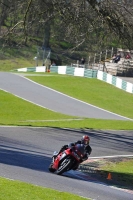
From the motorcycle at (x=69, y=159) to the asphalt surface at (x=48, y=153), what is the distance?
0.25 metres

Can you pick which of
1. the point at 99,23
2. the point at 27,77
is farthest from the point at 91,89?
the point at 99,23

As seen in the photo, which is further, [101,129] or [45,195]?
[101,129]

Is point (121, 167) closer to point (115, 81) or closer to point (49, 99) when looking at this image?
point (49, 99)

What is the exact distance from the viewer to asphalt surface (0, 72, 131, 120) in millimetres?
38250

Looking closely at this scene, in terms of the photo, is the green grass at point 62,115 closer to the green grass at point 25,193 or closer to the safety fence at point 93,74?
the safety fence at point 93,74

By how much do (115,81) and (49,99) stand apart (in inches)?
415

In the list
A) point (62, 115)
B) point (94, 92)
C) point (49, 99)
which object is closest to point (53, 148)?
point (62, 115)

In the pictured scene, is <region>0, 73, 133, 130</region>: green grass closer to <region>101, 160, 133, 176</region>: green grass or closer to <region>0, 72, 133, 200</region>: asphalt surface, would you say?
<region>0, 72, 133, 200</region>: asphalt surface

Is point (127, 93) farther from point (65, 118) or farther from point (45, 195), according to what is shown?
point (45, 195)

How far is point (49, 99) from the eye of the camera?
42.3 m

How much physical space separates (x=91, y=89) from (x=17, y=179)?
35.4m

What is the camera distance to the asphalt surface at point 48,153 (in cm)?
1392

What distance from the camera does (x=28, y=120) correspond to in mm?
32125

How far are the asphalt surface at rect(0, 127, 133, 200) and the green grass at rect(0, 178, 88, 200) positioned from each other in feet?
4.01
